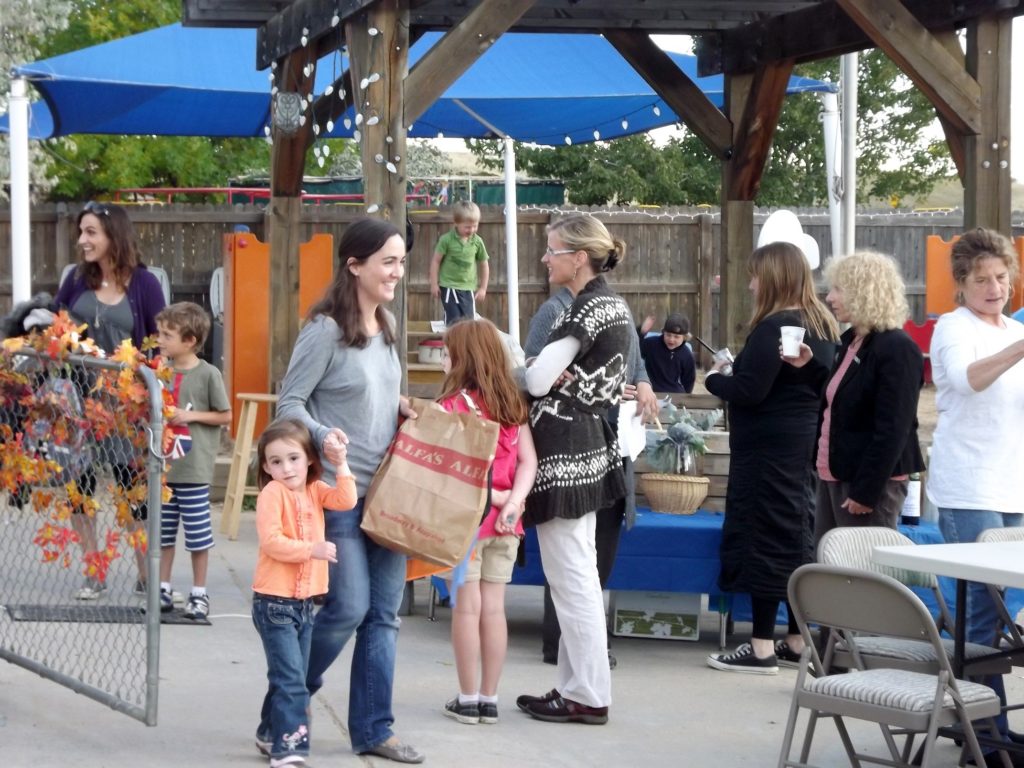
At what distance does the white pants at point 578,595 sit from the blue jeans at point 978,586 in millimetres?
1219

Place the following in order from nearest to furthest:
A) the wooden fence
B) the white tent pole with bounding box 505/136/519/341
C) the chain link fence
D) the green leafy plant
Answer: the chain link fence
the green leafy plant
the white tent pole with bounding box 505/136/519/341
the wooden fence

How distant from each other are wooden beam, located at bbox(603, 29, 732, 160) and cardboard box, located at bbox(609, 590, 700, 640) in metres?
3.91

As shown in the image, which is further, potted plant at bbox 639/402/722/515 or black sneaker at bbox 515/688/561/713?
potted plant at bbox 639/402/722/515

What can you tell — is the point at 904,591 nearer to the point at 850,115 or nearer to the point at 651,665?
the point at 651,665

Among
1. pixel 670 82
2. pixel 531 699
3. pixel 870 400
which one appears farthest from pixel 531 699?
pixel 670 82

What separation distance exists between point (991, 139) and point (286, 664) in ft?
14.8

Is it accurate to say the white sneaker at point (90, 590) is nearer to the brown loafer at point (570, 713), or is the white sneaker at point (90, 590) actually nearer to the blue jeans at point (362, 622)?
the blue jeans at point (362, 622)

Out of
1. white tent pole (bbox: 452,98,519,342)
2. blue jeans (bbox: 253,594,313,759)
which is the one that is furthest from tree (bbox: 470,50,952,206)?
blue jeans (bbox: 253,594,313,759)

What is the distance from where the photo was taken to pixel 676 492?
6.59m

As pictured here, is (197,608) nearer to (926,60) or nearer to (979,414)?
(979,414)

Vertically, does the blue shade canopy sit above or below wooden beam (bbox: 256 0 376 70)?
above

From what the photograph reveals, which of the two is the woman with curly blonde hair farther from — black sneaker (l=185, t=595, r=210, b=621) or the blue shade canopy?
the blue shade canopy

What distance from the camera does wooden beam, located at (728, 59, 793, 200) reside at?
9.26 meters

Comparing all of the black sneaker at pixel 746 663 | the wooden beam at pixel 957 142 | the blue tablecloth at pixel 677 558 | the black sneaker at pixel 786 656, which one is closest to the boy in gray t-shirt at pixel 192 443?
the blue tablecloth at pixel 677 558
